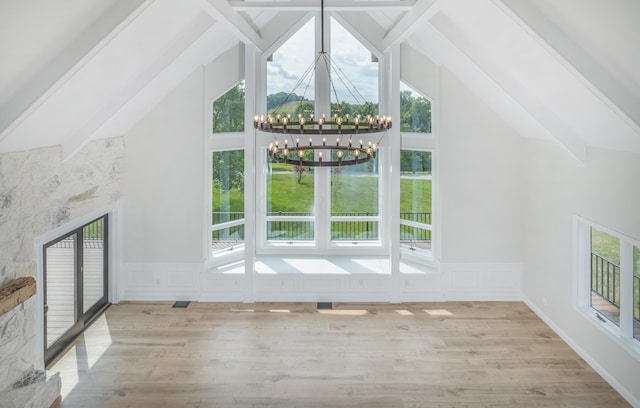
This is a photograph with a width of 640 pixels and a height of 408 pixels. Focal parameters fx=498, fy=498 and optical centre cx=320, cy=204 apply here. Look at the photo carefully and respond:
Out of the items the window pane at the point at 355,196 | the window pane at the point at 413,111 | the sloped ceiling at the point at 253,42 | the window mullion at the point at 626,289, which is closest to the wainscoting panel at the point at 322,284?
the window pane at the point at 355,196

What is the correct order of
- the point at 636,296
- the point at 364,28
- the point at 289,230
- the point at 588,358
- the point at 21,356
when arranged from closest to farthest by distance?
the point at 21,356
the point at 636,296
the point at 588,358
the point at 364,28
the point at 289,230

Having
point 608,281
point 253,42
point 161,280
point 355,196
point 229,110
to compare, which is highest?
point 253,42

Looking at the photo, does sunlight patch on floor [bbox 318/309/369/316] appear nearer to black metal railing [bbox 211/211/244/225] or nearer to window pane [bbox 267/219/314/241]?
window pane [bbox 267/219/314/241]

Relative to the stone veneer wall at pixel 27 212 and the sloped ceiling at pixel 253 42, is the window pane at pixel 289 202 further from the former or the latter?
the stone veneer wall at pixel 27 212

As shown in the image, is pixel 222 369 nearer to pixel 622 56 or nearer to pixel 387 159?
pixel 387 159

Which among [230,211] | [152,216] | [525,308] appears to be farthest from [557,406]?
[152,216]

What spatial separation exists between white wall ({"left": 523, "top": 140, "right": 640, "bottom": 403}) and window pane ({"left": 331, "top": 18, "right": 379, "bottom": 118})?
9.40 feet

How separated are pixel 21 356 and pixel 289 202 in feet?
16.2

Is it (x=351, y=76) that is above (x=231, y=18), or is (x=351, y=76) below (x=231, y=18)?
below

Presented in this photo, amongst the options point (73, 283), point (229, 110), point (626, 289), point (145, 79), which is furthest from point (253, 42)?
point (626, 289)

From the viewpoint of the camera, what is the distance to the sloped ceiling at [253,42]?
4031 mm

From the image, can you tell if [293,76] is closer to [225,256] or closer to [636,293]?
[225,256]

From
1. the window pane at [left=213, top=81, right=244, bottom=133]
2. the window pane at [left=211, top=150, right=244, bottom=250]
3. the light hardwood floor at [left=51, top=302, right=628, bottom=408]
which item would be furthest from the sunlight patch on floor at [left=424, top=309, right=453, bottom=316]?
the window pane at [left=213, top=81, right=244, bottom=133]

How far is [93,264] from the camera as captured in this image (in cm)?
793
